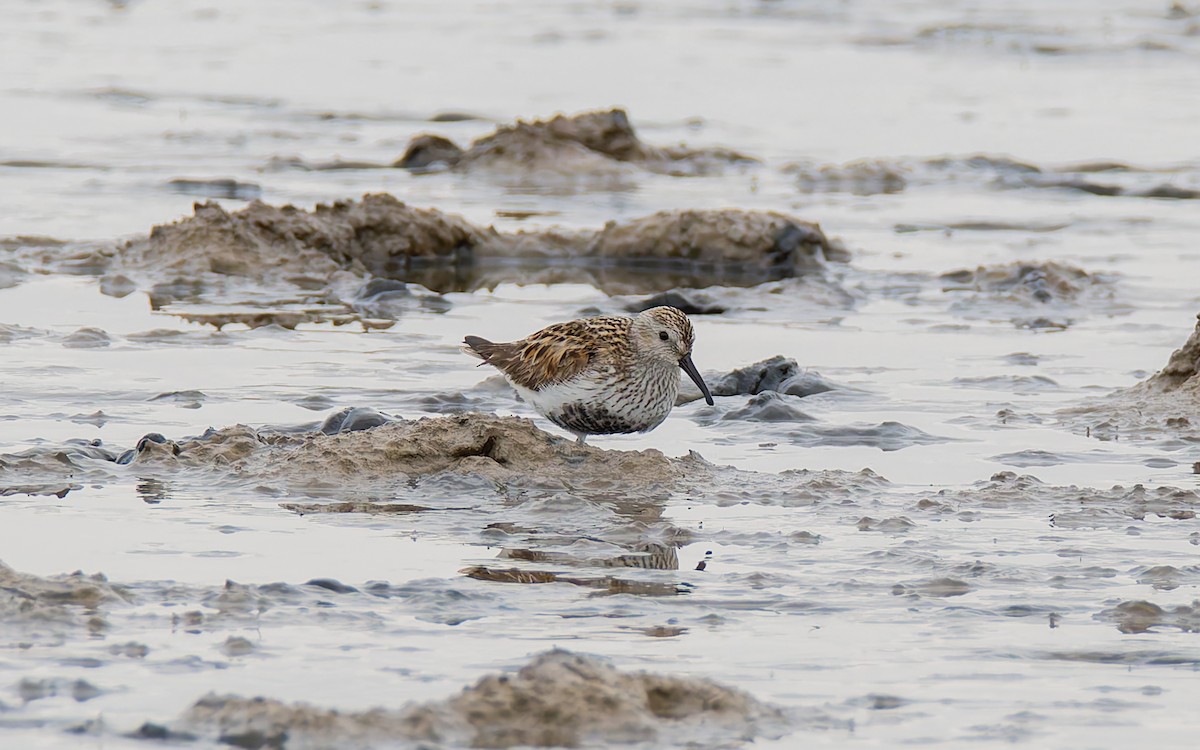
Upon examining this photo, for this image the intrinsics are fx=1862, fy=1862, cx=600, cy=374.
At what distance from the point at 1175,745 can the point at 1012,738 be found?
40cm

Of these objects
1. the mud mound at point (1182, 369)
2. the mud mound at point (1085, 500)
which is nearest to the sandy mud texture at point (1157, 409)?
the mud mound at point (1182, 369)

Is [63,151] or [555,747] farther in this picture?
[63,151]

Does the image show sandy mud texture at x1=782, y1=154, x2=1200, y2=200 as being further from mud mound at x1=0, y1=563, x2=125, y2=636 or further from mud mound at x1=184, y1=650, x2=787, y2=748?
mud mound at x1=184, y1=650, x2=787, y2=748

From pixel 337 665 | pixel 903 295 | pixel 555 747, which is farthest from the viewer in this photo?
pixel 903 295

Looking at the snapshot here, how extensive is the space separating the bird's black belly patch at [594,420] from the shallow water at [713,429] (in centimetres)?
41

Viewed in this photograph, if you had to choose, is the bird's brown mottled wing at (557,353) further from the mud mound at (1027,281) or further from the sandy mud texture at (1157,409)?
the mud mound at (1027,281)

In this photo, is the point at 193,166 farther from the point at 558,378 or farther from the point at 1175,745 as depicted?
the point at 1175,745

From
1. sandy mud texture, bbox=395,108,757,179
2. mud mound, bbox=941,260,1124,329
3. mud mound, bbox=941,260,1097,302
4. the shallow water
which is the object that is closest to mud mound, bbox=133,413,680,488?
the shallow water

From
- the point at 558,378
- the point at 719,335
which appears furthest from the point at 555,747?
the point at 719,335

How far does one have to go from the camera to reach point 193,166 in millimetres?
16453

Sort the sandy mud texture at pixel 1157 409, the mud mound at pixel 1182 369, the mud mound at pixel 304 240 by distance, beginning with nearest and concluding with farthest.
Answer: the sandy mud texture at pixel 1157 409 < the mud mound at pixel 1182 369 < the mud mound at pixel 304 240

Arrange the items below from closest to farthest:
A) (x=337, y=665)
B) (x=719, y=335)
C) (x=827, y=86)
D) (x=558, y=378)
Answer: (x=337, y=665) < (x=558, y=378) < (x=719, y=335) < (x=827, y=86)

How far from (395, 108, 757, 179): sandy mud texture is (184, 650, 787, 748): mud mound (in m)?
11.9

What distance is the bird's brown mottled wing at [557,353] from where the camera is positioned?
7793 millimetres
